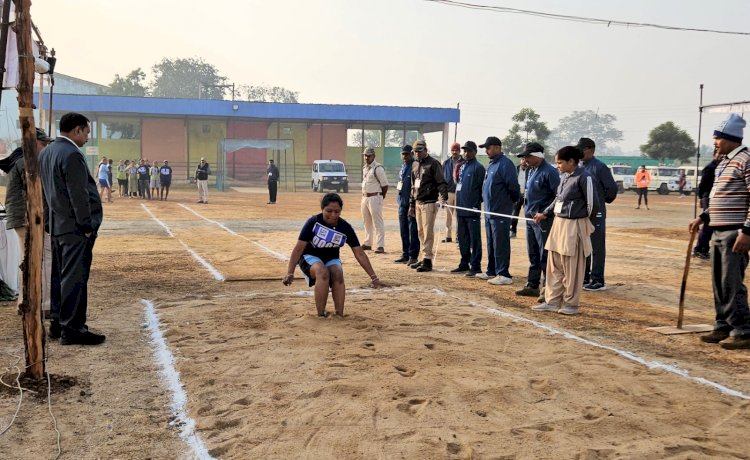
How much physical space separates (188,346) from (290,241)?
8.94 metres

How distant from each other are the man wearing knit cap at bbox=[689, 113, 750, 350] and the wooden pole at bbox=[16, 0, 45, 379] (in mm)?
5712

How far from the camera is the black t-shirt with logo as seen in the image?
7199 millimetres

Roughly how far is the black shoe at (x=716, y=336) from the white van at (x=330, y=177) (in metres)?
35.3

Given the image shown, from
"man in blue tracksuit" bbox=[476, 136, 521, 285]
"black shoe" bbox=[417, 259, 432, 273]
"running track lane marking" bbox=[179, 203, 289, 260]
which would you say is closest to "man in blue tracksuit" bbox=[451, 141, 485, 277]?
"black shoe" bbox=[417, 259, 432, 273]

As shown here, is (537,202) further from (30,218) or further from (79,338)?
(30,218)

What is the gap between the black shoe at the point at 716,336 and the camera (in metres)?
6.51

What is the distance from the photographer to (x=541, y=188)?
8.77 m

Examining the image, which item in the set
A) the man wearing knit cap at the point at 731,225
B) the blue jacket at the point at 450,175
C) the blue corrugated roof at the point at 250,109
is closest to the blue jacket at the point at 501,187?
the man wearing knit cap at the point at 731,225

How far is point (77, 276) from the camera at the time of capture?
6012mm

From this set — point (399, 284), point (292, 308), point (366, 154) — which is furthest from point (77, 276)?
point (366, 154)

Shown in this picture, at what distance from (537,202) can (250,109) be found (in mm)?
41708

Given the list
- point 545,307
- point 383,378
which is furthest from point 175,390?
point 545,307

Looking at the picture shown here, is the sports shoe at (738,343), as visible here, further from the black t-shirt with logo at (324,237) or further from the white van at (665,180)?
the white van at (665,180)

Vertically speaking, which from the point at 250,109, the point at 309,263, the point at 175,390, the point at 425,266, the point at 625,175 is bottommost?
the point at 175,390
